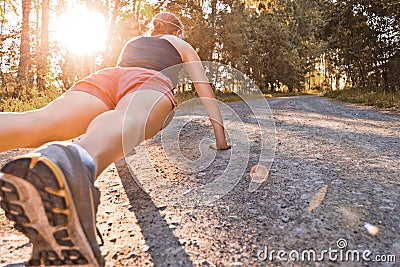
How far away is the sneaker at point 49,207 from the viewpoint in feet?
3.35

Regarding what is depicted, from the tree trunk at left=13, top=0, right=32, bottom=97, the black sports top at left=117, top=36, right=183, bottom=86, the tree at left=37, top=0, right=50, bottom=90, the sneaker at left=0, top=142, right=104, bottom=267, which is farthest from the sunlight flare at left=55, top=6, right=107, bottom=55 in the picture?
the sneaker at left=0, top=142, right=104, bottom=267

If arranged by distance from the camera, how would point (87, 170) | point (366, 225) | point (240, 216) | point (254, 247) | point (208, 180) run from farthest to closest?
point (208, 180) < point (240, 216) < point (366, 225) < point (254, 247) < point (87, 170)

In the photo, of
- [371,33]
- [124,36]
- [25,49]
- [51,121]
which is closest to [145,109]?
[51,121]

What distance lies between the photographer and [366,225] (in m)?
1.62

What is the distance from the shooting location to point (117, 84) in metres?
1.72

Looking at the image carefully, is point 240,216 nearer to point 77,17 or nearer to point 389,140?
point 389,140

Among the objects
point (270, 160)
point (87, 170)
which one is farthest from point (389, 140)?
point (87, 170)

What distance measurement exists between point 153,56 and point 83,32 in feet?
38.8

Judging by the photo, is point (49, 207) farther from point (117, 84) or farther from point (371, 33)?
point (371, 33)

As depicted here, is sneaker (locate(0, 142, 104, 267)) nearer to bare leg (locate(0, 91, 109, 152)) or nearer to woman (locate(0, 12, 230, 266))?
woman (locate(0, 12, 230, 266))

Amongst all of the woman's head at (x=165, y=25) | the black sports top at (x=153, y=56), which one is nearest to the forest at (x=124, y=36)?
the woman's head at (x=165, y=25)

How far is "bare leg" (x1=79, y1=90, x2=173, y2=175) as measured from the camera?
1.28 metres

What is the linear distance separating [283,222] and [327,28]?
701 inches

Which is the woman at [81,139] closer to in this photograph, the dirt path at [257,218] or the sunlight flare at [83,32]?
the dirt path at [257,218]
